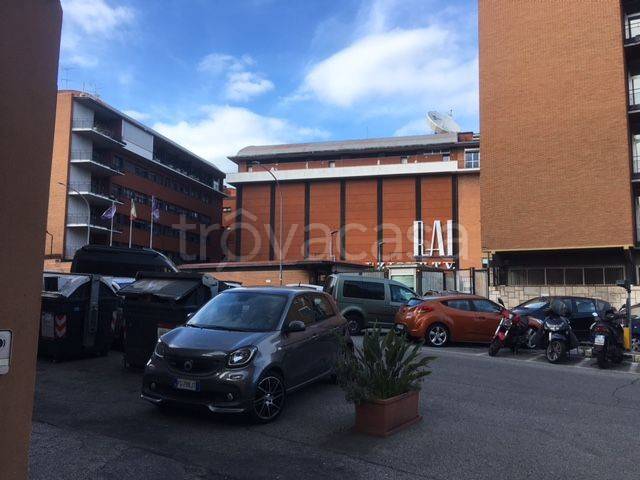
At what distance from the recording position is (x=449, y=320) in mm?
14992

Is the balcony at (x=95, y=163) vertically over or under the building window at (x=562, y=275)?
over

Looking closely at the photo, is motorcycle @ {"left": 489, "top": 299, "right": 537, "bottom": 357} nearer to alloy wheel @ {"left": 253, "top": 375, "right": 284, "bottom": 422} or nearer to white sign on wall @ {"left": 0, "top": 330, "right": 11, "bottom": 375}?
alloy wheel @ {"left": 253, "top": 375, "right": 284, "bottom": 422}

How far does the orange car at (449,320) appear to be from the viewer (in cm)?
1492

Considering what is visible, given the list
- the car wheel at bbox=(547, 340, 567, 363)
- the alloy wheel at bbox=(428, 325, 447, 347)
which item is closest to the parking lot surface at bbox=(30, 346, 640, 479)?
the car wheel at bbox=(547, 340, 567, 363)

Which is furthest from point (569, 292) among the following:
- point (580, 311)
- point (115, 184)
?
point (115, 184)

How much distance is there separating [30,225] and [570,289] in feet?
97.7

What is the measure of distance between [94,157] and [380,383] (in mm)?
54397

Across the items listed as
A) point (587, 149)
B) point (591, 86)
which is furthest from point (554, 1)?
point (587, 149)

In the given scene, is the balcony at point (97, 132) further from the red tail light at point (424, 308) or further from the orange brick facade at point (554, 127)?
the red tail light at point (424, 308)

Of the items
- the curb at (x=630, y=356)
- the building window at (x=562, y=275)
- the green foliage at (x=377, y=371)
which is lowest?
the curb at (x=630, y=356)

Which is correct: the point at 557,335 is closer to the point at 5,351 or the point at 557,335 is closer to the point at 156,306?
the point at 156,306

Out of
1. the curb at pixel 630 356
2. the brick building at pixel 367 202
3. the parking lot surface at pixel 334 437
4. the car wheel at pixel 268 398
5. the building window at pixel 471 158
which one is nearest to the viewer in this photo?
the parking lot surface at pixel 334 437

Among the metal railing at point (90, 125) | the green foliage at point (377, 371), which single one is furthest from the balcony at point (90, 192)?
the green foliage at point (377, 371)

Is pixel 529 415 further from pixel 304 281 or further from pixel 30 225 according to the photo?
pixel 304 281
